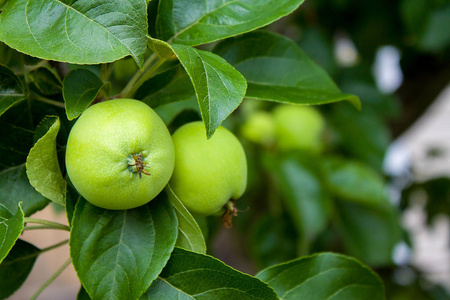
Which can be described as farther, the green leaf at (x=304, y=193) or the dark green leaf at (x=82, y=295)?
the green leaf at (x=304, y=193)

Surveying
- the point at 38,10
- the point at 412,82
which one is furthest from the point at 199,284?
the point at 412,82

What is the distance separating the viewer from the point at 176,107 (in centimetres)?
67

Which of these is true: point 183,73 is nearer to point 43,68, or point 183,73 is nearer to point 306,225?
point 43,68

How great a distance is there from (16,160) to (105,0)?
0.55 ft

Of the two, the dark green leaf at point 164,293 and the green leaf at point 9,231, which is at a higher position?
the green leaf at point 9,231

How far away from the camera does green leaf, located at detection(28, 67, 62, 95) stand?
42 centimetres

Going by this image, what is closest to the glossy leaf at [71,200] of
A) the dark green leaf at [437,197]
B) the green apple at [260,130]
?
the green apple at [260,130]

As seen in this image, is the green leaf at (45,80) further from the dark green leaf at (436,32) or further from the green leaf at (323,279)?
the dark green leaf at (436,32)

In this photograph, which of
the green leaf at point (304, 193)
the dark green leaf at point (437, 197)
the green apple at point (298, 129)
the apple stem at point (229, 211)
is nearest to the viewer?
the apple stem at point (229, 211)

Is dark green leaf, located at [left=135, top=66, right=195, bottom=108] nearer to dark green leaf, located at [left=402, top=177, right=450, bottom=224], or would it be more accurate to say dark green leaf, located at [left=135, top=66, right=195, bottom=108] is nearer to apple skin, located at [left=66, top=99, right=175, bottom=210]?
apple skin, located at [left=66, top=99, right=175, bottom=210]

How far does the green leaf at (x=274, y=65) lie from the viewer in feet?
1.64

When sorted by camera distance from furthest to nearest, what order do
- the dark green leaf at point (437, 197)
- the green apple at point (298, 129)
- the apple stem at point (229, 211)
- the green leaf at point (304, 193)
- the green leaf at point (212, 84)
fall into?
the dark green leaf at point (437, 197)
the green apple at point (298, 129)
the green leaf at point (304, 193)
the apple stem at point (229, 211)
the green leaf at point (212, 84)

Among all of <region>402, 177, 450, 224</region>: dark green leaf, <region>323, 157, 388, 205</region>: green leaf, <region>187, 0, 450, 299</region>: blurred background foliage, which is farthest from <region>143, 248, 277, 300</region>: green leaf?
<region>402, 177, 450, 224</region>: dark green leaf

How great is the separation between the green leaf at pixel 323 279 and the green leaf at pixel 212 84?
21cm
